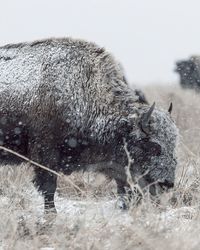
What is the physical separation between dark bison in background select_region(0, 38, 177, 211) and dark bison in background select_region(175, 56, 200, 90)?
16.4 m

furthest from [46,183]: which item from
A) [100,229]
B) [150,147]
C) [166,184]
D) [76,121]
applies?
[100,229]

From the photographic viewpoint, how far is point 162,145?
6.73 m

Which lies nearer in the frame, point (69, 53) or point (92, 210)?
point (92, 210)

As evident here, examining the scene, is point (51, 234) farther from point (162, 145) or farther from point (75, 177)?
point (75, 177)

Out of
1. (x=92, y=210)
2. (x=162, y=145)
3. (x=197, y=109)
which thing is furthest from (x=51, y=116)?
(x=197, y=109)

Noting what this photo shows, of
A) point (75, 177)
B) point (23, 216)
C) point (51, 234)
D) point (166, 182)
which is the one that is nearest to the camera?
point (51, 234)

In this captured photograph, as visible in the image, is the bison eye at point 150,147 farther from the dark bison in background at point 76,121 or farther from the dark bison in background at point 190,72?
the dark bison in background at point 190,72

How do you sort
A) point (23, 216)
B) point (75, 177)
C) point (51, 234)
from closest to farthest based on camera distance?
point (51, 234) → point (23, 216) → point (75, 177)

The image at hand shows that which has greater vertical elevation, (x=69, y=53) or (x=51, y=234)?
(x=69, y=53)

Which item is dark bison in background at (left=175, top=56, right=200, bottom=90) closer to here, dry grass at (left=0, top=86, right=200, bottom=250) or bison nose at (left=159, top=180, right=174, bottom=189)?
bison nose at (left=159, top=180, right=174, bottom=189)

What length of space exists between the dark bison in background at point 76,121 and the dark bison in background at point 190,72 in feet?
53.7

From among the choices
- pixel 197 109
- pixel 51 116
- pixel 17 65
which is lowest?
pixel 197 109

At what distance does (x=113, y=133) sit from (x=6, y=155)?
1.20 meters

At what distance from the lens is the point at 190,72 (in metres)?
24.5
